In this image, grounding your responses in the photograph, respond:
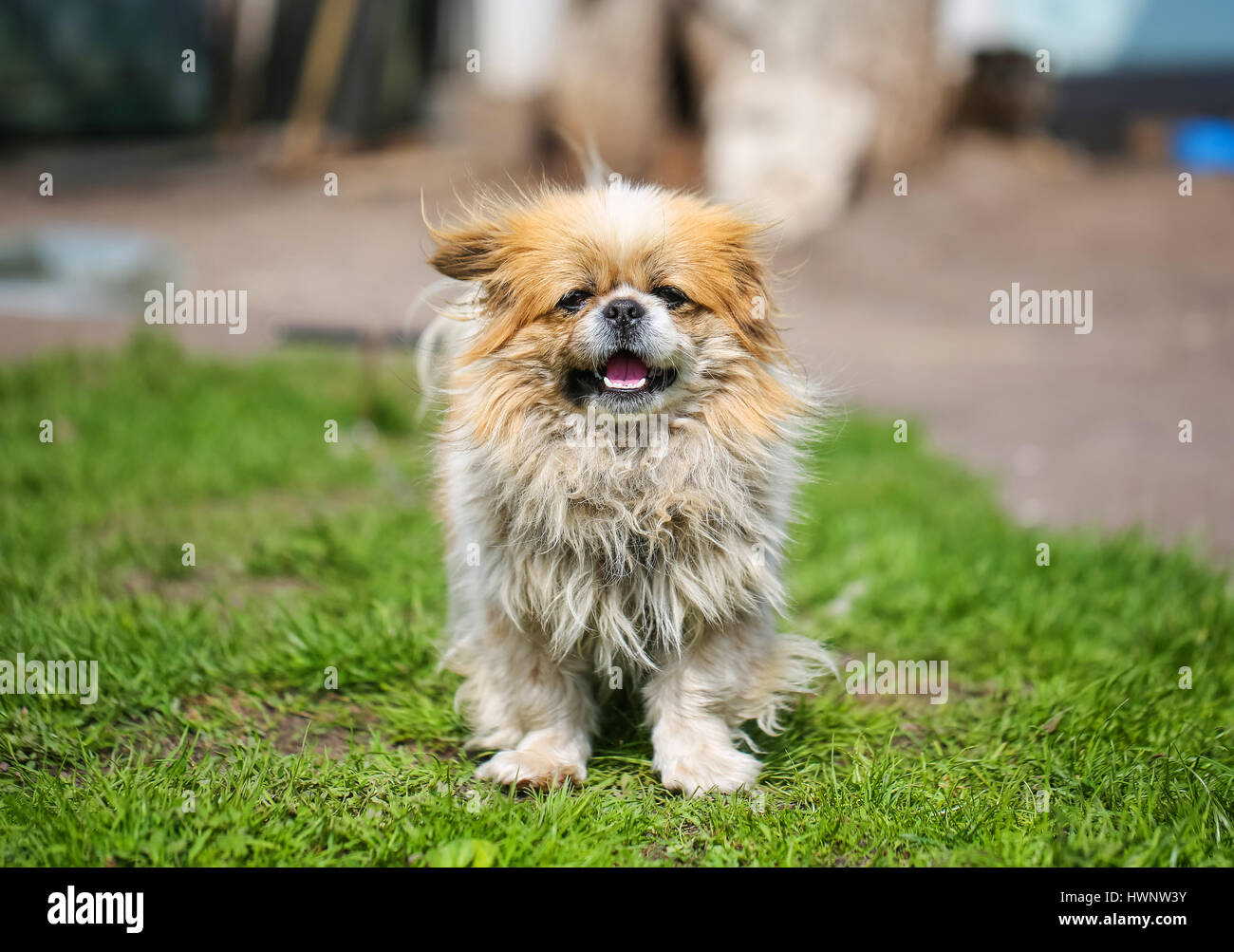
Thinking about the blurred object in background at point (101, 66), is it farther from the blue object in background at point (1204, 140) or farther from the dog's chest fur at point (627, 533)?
the dog's chest fur at point (627, 533)

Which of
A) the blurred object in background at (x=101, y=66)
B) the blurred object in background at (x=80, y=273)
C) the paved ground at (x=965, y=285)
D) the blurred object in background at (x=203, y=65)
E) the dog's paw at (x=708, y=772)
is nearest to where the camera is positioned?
the dog's paw at (x=708, y=772)

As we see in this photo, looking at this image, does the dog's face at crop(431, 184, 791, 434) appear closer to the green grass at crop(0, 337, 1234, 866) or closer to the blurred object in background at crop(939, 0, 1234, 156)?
the green grass at crop(0, 337, 1234, 866)

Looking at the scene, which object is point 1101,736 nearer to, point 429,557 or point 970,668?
point 970,668

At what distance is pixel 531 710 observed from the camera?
8.64 ft

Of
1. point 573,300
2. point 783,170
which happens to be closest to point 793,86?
point 783,170

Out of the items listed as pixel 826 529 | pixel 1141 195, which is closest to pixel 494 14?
pixel 1141 195

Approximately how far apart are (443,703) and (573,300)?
1168mm

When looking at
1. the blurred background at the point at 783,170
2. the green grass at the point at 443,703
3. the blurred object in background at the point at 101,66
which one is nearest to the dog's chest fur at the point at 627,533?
the green grass at the point at 443,703

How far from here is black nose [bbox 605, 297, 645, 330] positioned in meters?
2.38

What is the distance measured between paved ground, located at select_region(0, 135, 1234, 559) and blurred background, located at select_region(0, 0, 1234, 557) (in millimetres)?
38

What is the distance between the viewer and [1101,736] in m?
2.82

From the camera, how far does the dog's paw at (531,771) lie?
2.52 meters
